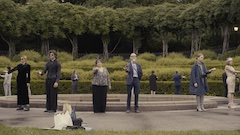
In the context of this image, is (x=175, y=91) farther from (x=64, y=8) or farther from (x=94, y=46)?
(x=94, y=46)

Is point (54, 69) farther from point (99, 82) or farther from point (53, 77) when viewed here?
point (99, 82)

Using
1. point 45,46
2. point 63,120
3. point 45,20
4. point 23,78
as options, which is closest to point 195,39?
point 45,20

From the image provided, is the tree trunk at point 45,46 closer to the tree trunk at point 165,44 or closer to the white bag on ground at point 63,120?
the tree trunk at point 165,44

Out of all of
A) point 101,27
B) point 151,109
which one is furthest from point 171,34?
point 151,109

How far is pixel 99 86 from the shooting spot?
13727 millimetres

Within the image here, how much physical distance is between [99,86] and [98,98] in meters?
0.37

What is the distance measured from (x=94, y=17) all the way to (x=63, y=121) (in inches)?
1680

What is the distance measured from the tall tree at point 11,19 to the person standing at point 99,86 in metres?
35.1

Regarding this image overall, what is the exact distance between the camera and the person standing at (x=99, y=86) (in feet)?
44.7

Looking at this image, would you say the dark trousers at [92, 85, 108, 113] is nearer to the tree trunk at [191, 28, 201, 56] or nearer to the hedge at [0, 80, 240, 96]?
the hedge at [0, 80, 240, 96]

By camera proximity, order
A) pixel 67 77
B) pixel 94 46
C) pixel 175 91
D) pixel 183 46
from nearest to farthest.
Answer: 1. pixel 175 91
2. pixel 67 77
3. pixel 183 46
4. pixel 94 46

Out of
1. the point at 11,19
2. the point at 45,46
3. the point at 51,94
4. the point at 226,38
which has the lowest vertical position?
the point at 51,94

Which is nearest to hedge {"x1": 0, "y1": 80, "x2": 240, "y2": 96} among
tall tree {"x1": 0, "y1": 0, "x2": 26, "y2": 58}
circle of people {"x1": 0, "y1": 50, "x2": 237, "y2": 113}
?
circle of people {"x1": 0, "y1": 50, "x2": 237, "y2": 113}

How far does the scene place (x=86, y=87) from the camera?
2867cm
